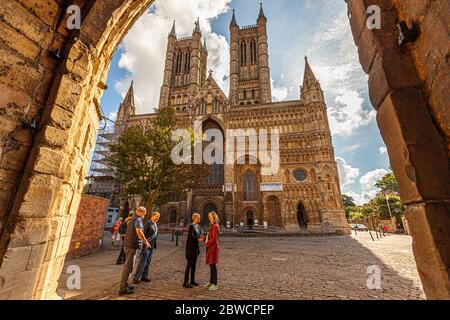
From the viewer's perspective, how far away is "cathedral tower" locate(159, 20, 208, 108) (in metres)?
37.0

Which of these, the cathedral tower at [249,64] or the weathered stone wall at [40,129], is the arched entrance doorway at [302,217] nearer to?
the cathedral tower at [249,64]

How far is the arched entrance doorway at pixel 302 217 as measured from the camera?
23.4 metres

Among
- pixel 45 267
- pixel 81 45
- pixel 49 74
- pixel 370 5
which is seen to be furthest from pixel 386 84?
pixel 45 267

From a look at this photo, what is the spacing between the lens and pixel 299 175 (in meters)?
24.9

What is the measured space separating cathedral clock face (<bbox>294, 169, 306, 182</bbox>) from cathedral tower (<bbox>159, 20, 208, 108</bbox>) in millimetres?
22964

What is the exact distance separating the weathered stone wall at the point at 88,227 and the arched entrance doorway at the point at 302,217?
2175 cm

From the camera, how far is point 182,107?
35.6 metres

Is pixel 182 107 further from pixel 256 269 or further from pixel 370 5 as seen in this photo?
pixel 370 5

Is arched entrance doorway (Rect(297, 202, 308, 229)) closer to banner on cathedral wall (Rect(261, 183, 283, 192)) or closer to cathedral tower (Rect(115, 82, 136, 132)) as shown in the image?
banner on cathedral wall (Rect(261, 183, 283, 192))

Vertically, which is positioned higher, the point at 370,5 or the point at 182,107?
the point at 182,107

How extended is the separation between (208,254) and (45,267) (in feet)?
9.23

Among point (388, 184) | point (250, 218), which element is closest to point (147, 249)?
point (250, 218)

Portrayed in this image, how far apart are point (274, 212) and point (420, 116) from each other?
24268mm
